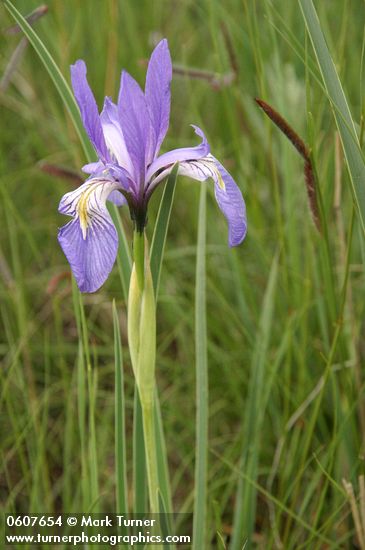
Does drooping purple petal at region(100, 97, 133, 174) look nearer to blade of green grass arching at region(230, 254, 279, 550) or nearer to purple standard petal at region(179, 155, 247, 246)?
purple standard petal at region(179, 155, 247, 246)

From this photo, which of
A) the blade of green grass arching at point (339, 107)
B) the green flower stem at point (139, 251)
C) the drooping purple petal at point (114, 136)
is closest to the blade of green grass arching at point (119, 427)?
the green flower stem at point (139, 251)

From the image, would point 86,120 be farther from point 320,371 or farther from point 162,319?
point 162,319

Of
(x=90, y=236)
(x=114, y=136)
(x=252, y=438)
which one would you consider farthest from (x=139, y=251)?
(x=252, y=438)

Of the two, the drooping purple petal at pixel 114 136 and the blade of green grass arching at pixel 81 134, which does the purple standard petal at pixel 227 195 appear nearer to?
the drooping purple petal at pixel 114 136

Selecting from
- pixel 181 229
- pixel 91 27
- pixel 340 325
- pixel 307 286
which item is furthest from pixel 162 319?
pixel 91 27

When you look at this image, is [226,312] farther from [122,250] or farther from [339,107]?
[339,107]

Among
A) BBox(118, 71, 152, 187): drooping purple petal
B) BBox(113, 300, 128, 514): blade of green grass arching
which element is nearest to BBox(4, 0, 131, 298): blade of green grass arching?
BBox(113, 300, 128, 514): blade of green grass arching
